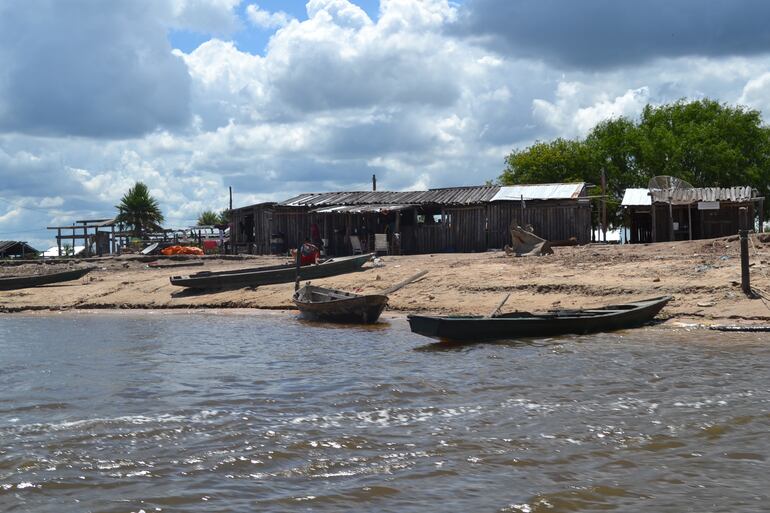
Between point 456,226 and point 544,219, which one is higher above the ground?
point 544,219

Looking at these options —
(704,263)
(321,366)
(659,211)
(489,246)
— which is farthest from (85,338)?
(659,211)

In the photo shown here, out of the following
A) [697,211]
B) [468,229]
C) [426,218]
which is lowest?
[468,229]

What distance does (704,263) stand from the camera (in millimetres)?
18719

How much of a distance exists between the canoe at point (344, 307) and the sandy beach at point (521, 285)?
1486 mm

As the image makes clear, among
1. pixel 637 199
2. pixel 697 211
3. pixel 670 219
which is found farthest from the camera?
pixel 637 199

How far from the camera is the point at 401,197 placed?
35.5 m

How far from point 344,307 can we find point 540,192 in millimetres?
16449

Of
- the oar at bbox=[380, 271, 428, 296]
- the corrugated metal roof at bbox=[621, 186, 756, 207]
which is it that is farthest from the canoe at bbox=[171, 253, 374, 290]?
the corrugated metal roof at bbox=[621, 186, 756, 207]

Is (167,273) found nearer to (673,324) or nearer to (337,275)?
(337,275)

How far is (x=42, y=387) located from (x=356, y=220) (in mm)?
23704

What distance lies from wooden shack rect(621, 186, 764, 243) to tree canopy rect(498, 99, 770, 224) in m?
15.4

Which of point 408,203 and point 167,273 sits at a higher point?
point 408,203

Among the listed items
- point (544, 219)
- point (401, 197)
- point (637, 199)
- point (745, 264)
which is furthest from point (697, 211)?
point (745, 264)

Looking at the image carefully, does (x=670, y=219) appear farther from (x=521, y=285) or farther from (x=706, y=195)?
(x=521, y=285)
